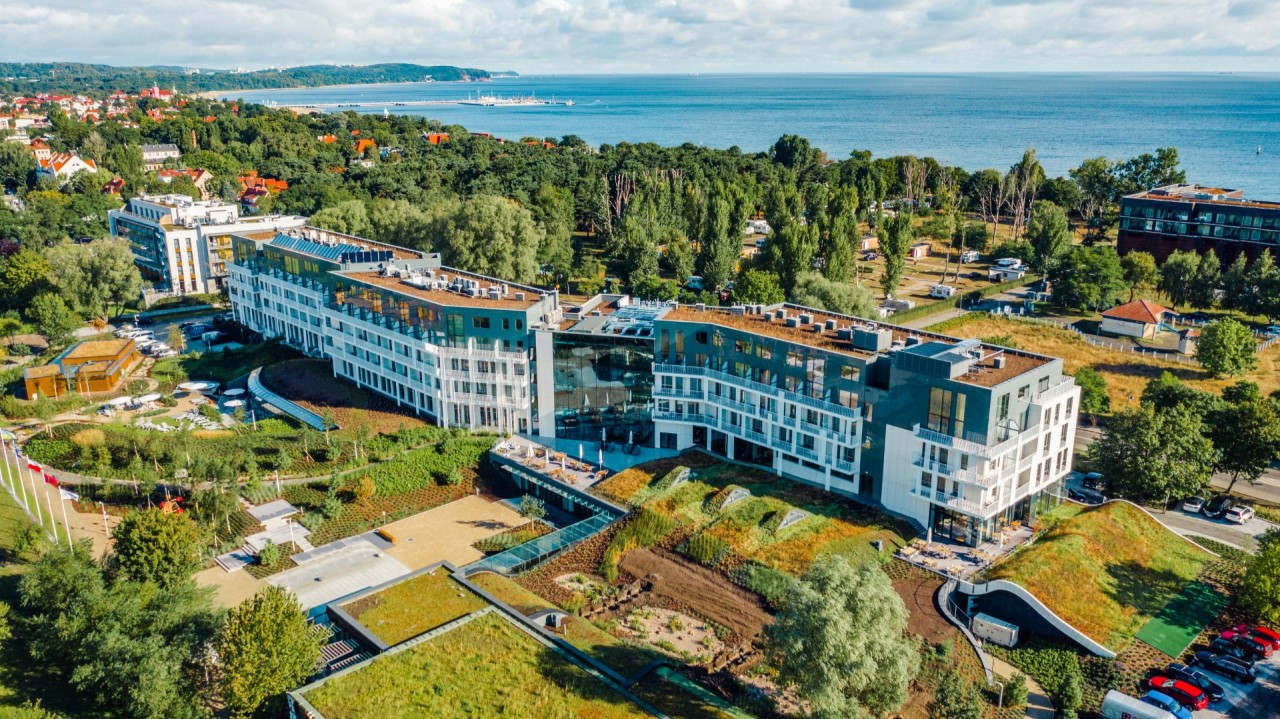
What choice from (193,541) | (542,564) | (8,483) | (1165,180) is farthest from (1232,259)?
(8,483)

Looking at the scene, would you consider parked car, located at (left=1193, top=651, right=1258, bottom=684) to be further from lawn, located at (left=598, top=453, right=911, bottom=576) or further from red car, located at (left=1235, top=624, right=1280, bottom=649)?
lawn, located at (left=598, top=453, right=911, bottom=576)

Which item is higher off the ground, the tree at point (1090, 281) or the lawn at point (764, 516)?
the tree at point (1090, 281)

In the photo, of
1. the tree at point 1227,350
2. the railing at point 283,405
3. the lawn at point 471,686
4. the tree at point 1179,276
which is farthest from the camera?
the tree at point 1179,276

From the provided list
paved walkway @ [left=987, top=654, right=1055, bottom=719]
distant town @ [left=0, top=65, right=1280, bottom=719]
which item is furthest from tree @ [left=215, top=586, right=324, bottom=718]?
paved walkway @ [left=987, top=654, right=1055, bottom=719]

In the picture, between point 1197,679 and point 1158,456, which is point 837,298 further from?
point 1197,679

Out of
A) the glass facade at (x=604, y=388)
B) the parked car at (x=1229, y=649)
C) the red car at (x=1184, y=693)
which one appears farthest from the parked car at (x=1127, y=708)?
the glass facade at (x=604, y=388)

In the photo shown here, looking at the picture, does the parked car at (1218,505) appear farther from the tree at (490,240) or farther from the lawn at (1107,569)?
the tree at (490,240)
